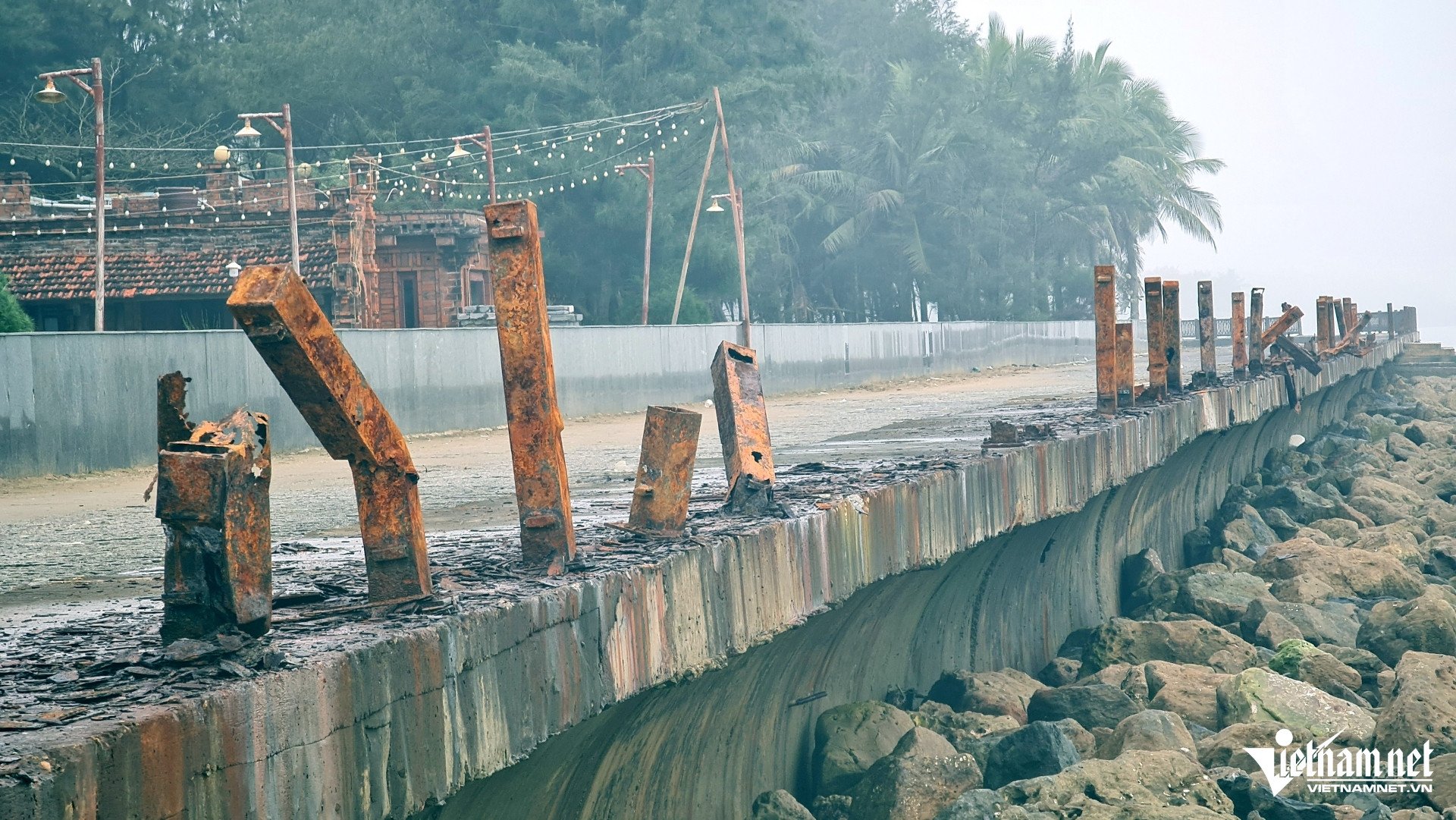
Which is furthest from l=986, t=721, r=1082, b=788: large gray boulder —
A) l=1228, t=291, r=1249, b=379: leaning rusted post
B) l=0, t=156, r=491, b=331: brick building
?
l=0, t=156, r=491, b=331: brick building

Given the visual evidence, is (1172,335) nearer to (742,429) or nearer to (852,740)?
(852,740)

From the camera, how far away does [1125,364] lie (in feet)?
35.6

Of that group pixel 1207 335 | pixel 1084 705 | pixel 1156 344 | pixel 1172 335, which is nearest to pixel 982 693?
pixel 1084 705

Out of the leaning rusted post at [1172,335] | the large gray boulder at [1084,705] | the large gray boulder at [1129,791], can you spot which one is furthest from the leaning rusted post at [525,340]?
the leaning rusted post at [1172,335]

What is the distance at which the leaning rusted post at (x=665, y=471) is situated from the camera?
14.7 feet

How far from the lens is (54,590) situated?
4910 millimetres

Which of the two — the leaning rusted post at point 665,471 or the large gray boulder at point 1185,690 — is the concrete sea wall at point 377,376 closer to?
the large gray boulder at point 1185,690

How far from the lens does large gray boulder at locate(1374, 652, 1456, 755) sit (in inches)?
269

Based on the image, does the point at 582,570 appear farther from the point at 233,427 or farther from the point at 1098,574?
the point at 1098,574

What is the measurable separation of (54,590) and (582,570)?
6.26 feet

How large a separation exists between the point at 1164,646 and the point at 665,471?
5.34 metres

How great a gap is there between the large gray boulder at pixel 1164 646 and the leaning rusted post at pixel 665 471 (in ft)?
16.1

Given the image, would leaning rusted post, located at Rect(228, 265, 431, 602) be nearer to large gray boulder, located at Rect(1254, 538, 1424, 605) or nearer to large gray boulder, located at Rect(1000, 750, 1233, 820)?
large gray boulder, located at Rect(1000, 750, 1233, 820)

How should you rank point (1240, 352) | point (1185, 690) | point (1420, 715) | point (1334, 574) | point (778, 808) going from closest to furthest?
point (778, 808) < point (1420, 715) < point (1185, 690) < point (1334, 574) < point (1240, 352)
